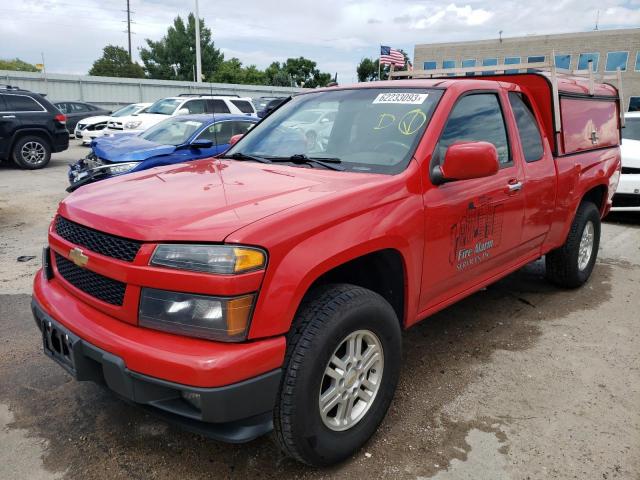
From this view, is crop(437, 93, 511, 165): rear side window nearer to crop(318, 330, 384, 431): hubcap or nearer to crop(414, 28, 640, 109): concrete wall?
crop(318, 330, 384, 431): hubcap

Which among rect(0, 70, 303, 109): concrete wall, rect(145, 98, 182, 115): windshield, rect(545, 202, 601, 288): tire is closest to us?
rect(545, 202, 601, 288): tire

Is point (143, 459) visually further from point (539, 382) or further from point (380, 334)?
point (539, 382)

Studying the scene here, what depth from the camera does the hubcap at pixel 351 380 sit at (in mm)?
2279

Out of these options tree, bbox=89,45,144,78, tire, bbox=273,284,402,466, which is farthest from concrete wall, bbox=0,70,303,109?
tree, bbox=89,45,144,78

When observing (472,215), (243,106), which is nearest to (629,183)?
(472,215)

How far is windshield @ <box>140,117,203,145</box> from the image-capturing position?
811 centimetres

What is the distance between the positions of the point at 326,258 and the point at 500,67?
2799mm

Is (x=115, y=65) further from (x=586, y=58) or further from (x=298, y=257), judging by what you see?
(x=298, y=257)

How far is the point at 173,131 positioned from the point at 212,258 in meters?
6.98

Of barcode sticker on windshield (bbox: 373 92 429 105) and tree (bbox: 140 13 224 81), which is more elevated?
tree (bbox: 140 13 224 81)

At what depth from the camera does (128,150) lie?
7383 millimetres

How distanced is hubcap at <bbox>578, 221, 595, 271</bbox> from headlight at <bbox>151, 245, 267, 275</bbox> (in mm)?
3695

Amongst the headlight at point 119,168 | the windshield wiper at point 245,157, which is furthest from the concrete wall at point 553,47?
the windshield wiper at point 245,157

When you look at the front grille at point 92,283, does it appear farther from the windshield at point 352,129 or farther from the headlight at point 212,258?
the windshield at point 352,129
